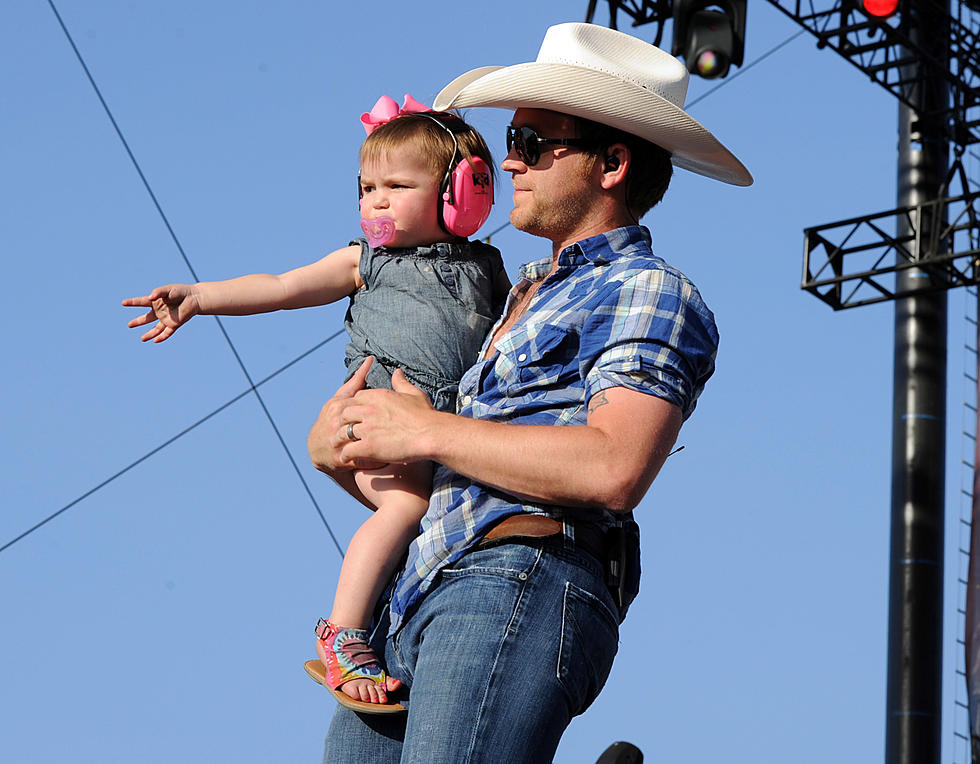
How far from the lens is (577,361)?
7.13ft

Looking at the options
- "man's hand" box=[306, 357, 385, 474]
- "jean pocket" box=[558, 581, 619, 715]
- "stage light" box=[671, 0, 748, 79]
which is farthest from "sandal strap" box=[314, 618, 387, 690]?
"stage light" box=[671, 0, 748, 79]

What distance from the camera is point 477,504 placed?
2154 mm

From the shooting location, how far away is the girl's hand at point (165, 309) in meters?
2.66


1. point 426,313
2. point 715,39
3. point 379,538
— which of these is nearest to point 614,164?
point 426,313

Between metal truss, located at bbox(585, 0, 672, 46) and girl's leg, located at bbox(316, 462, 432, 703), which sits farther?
metal truss, located at bbox(585, 0, 672, 46)

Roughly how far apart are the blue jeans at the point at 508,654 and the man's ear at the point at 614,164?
0.62 m

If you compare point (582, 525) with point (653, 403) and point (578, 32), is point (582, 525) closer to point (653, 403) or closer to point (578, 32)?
point (653, 403)

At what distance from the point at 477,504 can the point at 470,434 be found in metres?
0.15

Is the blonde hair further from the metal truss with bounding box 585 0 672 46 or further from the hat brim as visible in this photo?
the metal truss with bounding box 585 0 672 46

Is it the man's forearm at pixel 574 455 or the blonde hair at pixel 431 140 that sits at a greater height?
the blonde hair at pixel 431 140

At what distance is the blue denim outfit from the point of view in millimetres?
2004

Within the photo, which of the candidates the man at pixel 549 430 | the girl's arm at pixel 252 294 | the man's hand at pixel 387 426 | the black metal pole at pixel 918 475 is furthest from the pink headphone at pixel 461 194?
the black metal pole at pixel 918 475

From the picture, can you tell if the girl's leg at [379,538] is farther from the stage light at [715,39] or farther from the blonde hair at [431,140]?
the stage light at [715,39]

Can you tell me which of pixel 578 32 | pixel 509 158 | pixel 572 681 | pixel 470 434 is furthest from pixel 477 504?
pixel 578 32
